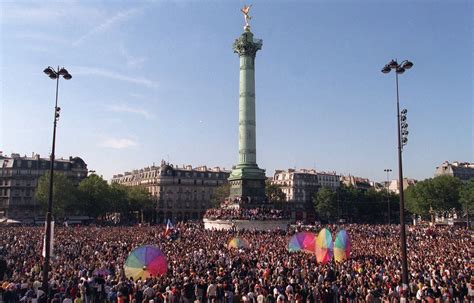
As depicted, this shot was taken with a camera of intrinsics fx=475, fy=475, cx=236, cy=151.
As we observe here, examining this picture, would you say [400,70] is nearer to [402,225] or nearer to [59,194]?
[402,225]

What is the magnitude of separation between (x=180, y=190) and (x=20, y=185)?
36.0 metres

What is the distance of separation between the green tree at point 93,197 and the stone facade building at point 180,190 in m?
23.4

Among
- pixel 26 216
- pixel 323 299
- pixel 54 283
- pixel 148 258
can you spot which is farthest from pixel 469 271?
pixel 26 216

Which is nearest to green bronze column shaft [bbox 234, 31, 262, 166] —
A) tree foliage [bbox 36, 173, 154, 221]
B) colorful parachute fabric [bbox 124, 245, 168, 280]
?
tree foliage [bbox 36, 173, 154, 221]

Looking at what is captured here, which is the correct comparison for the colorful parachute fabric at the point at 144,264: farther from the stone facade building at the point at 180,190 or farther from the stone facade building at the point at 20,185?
the stone facade building at the point at 180,190

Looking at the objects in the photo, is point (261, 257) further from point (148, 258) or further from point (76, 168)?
point (76, 168)

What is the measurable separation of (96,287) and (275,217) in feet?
132

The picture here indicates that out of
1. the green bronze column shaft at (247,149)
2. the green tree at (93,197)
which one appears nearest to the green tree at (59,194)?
the green tree at (93,197)

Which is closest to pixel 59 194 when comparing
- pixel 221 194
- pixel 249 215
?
pixel 221 194

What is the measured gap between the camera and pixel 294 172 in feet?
406

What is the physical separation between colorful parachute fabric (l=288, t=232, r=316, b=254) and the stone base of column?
38.5 meters

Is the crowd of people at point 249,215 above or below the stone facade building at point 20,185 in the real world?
below

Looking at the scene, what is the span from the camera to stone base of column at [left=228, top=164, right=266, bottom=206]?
6819 centimetres

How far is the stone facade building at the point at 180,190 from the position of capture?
115 metres
